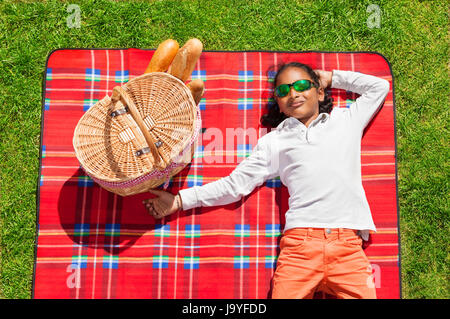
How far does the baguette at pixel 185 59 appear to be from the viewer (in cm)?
293

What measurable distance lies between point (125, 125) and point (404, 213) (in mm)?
2272

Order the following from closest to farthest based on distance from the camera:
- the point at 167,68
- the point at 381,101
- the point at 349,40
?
1. the point at 167,68
2. the point at 381,101
3. the point at 349,40

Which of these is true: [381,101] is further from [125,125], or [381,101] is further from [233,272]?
[125,125]

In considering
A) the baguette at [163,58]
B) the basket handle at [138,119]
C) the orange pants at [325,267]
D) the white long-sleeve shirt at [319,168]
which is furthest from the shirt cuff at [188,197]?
the baguette at [163,58]

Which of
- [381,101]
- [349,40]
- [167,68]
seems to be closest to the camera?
[167,68]

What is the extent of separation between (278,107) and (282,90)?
32 cm

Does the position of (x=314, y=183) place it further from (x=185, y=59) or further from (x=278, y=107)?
(x=185, y=59)

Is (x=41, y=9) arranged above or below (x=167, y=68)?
above

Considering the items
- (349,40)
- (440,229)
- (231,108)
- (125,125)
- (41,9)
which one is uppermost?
(41,9)

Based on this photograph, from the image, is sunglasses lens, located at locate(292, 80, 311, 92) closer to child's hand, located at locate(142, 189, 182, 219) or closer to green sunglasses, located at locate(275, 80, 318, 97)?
green sunglasses, located at locate(275, 80, 318, 97)

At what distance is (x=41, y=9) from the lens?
364 centimetres

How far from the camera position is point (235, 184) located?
10.7 feet
